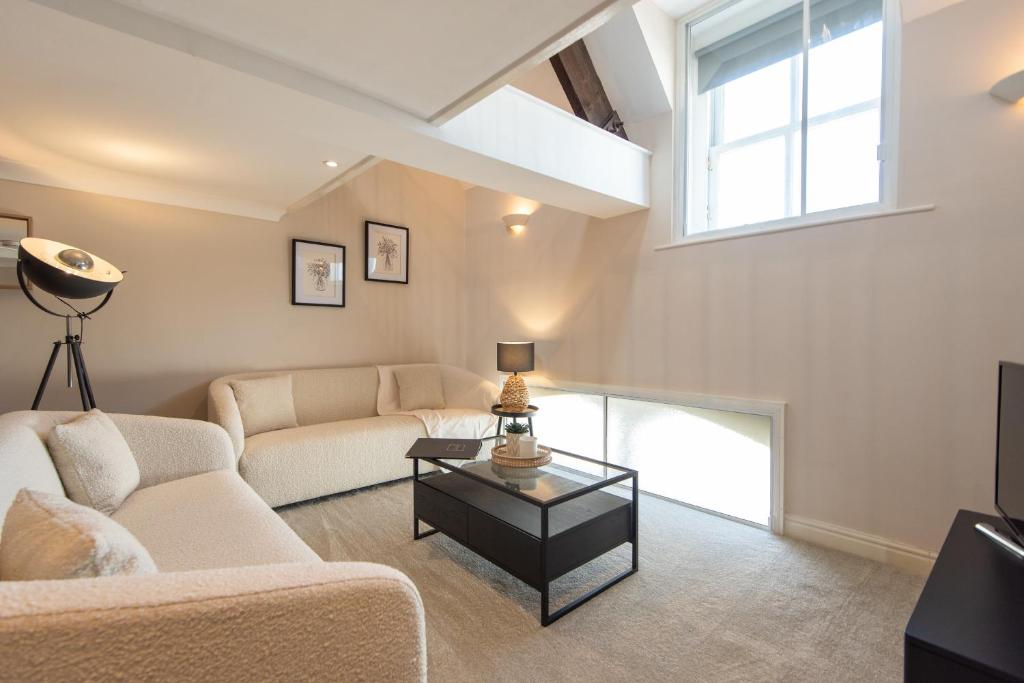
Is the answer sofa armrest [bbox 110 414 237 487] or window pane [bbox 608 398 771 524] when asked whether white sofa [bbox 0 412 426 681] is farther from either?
window pane [bbox 608 398 771 524]

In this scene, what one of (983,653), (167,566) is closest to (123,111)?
(167,566)

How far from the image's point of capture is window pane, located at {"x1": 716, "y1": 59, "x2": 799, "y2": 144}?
2646 millimetres

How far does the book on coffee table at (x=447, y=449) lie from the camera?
2.31 meters

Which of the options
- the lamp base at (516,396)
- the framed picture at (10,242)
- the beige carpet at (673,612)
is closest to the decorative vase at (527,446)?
the beige carpet at (673,612)

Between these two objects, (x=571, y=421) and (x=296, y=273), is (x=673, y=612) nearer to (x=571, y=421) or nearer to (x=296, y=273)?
(x=571, y=421)

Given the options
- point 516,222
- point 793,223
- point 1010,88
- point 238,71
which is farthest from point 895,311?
point 238,71

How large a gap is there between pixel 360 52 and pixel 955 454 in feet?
9.90

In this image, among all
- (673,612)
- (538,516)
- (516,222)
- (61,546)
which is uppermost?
(516,222)

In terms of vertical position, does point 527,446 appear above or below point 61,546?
below

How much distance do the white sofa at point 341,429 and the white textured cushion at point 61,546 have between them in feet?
6.44

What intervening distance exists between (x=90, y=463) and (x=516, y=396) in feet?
7.73

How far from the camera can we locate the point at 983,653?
877mm

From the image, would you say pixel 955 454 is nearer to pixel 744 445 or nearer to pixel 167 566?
pixel 744 445

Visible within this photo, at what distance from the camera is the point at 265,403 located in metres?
3.13
